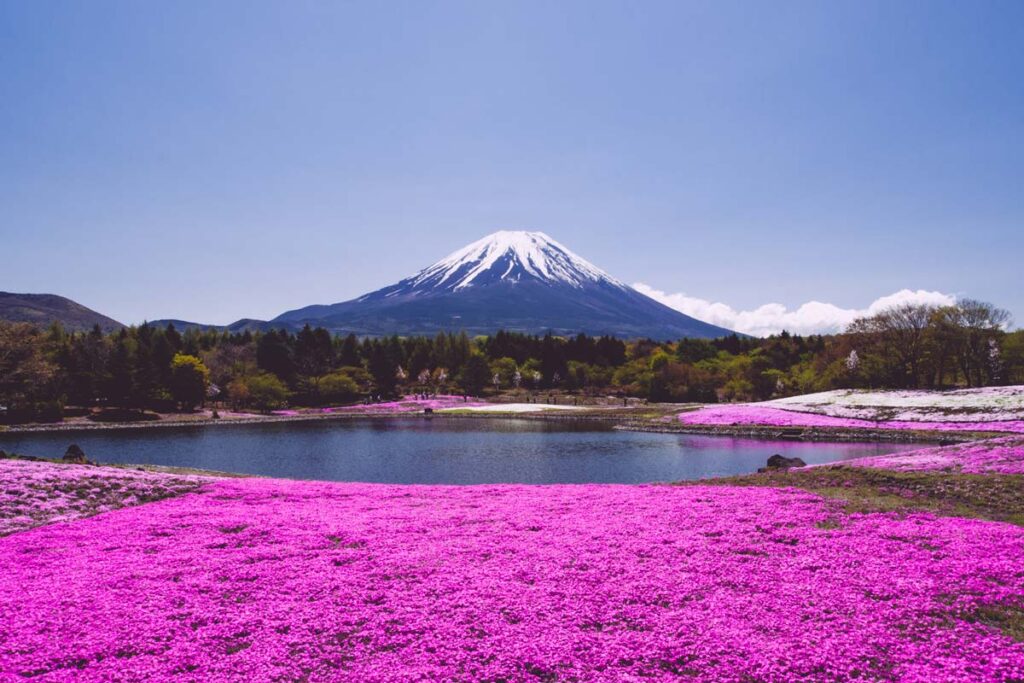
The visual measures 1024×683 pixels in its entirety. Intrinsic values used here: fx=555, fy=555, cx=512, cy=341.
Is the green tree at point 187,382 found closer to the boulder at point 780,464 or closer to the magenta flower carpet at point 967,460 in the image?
the boulder at point 780,464

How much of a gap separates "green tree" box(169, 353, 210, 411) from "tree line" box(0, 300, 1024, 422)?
0.57ft

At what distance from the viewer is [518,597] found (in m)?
11.2

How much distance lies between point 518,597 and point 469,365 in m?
119

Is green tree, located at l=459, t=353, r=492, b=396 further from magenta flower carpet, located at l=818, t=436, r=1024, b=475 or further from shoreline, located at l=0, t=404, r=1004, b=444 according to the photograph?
magenta flower carpet, located at l=818, t=436, r=1024, b=475

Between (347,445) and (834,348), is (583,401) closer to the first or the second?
(834,348)

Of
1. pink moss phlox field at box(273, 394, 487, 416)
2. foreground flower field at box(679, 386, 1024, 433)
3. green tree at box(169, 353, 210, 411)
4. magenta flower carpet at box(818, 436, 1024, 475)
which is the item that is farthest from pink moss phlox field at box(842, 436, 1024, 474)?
green tree at box(169, 353, 210, 411)

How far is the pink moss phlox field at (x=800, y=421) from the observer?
1923 inches

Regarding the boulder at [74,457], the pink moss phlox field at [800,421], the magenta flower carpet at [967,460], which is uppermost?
the magenta flower carpet at [967,460]

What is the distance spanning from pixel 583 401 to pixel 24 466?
89.6m

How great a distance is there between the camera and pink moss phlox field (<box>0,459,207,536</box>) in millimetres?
18867

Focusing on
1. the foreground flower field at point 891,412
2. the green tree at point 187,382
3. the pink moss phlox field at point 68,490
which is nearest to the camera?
the pink moss phlox field at point 68,490

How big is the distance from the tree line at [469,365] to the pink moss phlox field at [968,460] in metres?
57.2

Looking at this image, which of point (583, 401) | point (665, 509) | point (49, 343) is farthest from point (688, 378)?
point (49, 343)

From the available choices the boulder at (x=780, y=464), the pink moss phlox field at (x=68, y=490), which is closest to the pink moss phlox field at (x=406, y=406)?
the pink moss phlox field at (x=68, y=490)
